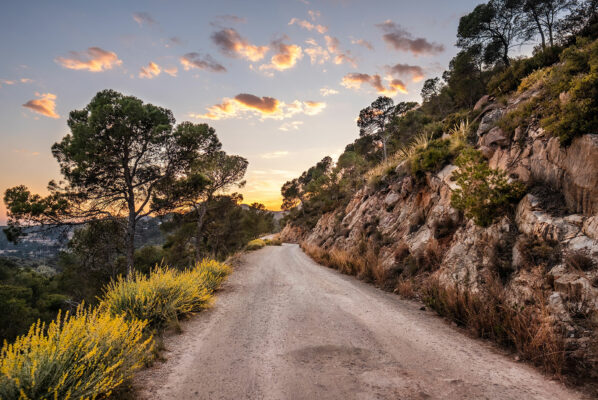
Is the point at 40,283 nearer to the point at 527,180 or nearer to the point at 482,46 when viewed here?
the point at 527,180

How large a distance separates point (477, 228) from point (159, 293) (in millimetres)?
8238

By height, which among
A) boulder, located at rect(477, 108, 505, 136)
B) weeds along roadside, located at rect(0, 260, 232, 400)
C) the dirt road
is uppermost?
boulder, located at rect(477, 108, 505, 136)

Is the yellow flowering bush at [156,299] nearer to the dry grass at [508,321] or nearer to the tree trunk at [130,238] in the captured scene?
the dry grass at [508,321]

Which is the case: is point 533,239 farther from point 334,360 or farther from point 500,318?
point 334,360

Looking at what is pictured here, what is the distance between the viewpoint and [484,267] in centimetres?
564

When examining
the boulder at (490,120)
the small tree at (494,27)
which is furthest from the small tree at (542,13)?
the boulder at (490,120)

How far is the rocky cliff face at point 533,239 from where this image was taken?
3754 millimetres

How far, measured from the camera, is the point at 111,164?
14.8 metres

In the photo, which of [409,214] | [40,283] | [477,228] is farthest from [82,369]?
[40,283]

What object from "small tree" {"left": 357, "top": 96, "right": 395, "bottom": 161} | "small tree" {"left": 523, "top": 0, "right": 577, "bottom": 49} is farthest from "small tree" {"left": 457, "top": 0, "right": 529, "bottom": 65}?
"small tree" {"left": 357, "top": 96, "right": 395, "bottom": 161}

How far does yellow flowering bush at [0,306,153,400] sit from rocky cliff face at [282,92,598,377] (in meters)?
5.94

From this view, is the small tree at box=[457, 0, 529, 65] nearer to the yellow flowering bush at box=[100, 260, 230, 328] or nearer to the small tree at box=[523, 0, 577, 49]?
the small tree at box=[523, 0, 577, 49]

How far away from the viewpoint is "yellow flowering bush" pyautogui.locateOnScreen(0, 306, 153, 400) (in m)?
2.53

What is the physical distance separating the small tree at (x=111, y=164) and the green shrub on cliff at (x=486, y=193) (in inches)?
595
